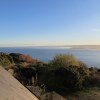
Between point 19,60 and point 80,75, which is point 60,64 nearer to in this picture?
point 80,75

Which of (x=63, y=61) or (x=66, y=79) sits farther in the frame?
(x=63, y=61)

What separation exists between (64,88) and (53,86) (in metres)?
0.69

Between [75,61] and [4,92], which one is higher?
[4,92]

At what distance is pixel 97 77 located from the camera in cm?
1792

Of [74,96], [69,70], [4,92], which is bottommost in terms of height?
[74,96]

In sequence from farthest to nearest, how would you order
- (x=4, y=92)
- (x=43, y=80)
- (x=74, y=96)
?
1. (x=43, y=80)
2. (x=74, y=96)
3. (x=4, y=92)

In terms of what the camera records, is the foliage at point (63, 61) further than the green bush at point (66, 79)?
Yes

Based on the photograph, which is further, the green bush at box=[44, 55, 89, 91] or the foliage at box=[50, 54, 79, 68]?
the foliage at box=[50, 54, 79, 68]

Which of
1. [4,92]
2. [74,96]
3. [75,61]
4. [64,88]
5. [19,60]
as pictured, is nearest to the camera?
[4,92]

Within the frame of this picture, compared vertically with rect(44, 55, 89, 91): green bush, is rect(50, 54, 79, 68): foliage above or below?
above

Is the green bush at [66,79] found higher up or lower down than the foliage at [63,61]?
lower down

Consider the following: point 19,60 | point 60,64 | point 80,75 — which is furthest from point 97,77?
point 19,60

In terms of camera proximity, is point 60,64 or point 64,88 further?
point 60,64

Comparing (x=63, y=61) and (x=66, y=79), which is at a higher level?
(x=63, y=61)
